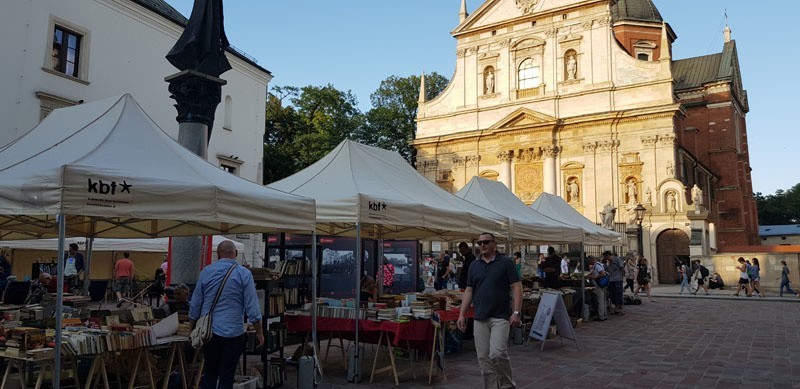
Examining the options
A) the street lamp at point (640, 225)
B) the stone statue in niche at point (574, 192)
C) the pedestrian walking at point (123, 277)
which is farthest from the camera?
the stone statue in niche at point (574, 192)

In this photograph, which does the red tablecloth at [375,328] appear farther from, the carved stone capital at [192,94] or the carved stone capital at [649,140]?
the carved stone capital at [649,140]

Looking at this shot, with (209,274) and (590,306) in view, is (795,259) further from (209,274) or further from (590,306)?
(209,274)

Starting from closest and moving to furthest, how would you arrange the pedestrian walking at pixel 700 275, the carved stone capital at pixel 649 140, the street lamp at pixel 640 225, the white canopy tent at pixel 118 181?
the white canopy tent at pixel 118 181 → the pedestrian walking at pixel 700 275 → the street lamp at pixel 640 225 → the carved stone capital at pixel 649 140

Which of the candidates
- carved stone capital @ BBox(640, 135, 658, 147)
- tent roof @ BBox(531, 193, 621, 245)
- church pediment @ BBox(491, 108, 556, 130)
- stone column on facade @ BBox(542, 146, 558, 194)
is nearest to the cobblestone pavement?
tent roof @ BBox(531, 193, 621, 245)

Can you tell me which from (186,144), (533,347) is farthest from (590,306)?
(186,144)

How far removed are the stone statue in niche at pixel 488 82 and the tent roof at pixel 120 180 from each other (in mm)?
35951

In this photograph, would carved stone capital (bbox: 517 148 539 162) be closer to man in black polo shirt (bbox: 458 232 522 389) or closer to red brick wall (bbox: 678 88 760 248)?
red brick wall (bbox: 678 88 760 248)

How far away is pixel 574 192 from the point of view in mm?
37875

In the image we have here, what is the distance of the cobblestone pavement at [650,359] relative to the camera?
740 centimetres

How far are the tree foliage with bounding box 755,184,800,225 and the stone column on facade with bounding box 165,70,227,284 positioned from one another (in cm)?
8218


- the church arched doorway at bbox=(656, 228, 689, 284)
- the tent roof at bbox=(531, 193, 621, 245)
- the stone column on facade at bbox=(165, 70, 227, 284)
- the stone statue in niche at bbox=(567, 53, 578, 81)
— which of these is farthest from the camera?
the stone statue in niche at bbox=(567, 53, 578, 81)

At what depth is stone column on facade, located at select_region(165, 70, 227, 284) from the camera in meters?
8.55

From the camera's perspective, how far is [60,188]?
15.9 feet

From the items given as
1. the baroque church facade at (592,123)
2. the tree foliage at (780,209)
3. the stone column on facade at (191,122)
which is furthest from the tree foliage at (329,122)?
the tree foliage at (780,209)
